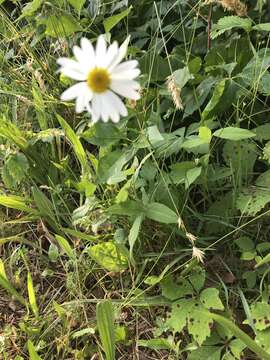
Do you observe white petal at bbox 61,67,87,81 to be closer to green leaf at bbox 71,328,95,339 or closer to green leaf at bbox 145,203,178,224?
green leaf at bbox 145,203,178,224

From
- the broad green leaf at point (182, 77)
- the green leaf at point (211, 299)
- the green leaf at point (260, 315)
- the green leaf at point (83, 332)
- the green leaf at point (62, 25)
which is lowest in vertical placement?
the green leaf at point (260, 315)

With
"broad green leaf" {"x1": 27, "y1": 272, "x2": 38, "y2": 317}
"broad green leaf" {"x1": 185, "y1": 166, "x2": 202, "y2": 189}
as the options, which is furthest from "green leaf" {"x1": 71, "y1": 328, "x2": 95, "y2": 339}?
"broad green leaf" {"x1": 185, "y1": 166, "x2": 202, "y2": 189}

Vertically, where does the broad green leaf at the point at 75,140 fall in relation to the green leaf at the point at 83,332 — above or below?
above

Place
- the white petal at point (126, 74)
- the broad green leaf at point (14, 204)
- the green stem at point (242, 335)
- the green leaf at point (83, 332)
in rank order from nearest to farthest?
the white petal at point (126, 74) → the green stem at point (242, 335) → the green leaf at point (83, 332) → the broad green leaf at point (14, 204)

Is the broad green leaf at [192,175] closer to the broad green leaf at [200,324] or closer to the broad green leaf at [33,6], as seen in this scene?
the broad green leaf at [200,324]

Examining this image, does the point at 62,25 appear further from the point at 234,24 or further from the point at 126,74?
the point at 126,74

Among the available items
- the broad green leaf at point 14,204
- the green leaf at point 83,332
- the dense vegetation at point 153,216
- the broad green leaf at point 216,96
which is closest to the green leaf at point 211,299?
the dense vegetation at point 153,216

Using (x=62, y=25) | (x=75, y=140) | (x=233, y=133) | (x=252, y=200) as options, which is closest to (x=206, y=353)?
(x=252, y=200)
